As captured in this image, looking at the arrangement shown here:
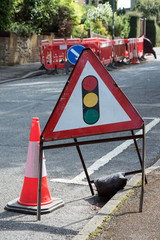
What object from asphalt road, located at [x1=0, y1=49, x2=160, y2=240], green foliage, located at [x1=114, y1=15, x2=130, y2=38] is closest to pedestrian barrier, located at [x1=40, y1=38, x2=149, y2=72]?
asphalt road, located at [x1=0, y1=49, x2=160, y2=240]

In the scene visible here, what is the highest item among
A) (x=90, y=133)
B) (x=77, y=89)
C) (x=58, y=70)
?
(x=77, y=89)

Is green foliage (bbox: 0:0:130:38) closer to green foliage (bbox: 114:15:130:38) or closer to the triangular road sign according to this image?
green foliage (bbox: 114:15:130:38)

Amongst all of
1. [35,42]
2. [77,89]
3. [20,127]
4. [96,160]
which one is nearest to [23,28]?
[35,42]

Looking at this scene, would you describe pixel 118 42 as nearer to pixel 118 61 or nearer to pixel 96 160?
pixel 118 61

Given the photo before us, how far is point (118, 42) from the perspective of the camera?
22.8 metres

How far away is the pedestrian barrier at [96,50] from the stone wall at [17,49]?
2.35 m

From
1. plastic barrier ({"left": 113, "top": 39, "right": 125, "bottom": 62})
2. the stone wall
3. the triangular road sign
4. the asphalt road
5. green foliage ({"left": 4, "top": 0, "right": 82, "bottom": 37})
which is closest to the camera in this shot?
the asphalt road

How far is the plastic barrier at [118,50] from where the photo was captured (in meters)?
22.1

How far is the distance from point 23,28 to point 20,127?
1751 centimetres

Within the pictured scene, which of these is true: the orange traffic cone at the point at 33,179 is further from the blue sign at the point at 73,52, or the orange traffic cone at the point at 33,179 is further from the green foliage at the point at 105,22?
the green foliage at the point at 105,22

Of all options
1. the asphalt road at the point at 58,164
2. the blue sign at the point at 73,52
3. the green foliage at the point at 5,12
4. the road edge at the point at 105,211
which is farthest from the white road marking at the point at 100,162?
the green foliage at the point at 5,12

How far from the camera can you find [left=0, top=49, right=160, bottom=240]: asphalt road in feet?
13.9

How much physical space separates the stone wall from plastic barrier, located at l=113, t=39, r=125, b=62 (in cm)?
512

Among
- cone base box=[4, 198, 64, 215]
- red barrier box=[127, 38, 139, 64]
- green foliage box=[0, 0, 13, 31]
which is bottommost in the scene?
red barrier box=[127, 38, 139, 64]
